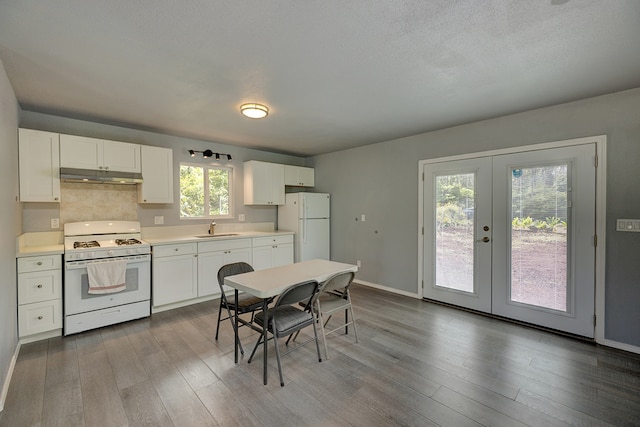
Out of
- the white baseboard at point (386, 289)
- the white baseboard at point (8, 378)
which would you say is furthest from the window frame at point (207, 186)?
the white baseboard at point (386, 289)

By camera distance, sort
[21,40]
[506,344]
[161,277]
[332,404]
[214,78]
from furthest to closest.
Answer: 1. [161,277]
2. [506,344]
3. [214,78]
4. [332,404]
5. [21,40]

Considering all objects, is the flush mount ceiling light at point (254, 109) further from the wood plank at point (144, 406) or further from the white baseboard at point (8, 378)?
the white baseboard at point (8, 378)

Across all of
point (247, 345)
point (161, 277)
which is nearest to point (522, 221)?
point (247, 345)

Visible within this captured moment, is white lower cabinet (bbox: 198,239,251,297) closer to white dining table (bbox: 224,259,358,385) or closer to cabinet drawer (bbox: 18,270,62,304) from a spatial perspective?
cabinet drawer (bbox: 18,270,62,304)

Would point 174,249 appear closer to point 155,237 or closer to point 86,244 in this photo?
point 155,237

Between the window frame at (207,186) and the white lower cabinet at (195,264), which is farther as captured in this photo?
the window frame at (207,186)

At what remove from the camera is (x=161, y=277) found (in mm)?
3672

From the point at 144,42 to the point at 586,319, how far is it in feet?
15.0

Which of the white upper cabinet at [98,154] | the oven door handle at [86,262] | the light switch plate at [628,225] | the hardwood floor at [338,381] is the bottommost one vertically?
the hardwood floor at [338,381]

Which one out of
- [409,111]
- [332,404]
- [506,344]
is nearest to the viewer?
[332,404]

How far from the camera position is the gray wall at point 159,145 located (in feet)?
10.7

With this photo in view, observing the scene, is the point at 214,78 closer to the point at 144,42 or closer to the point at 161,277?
the point at 144,42

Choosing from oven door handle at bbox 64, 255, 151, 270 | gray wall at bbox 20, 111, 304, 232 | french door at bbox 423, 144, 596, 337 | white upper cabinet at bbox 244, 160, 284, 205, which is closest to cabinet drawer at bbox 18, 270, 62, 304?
oven door handle at bbox 64, 255, 151, 270

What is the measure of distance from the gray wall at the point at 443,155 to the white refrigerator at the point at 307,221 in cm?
20
